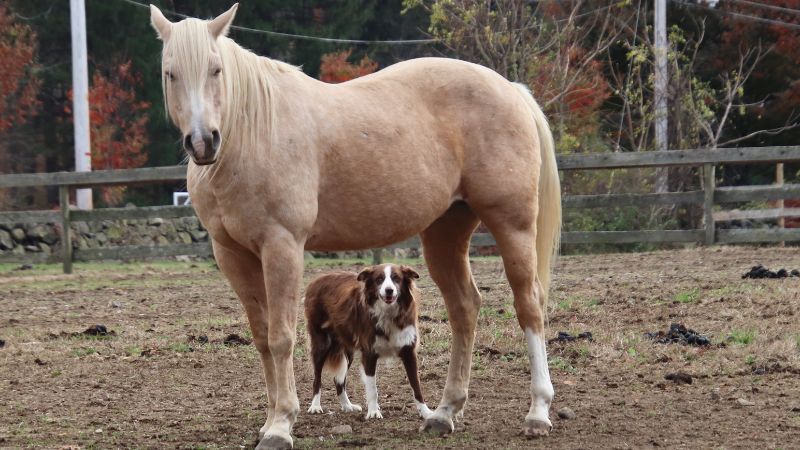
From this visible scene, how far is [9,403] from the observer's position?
19.4ft

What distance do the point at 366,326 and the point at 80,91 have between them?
1443cm

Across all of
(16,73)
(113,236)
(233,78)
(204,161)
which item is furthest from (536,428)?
(16,73)

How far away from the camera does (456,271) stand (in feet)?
18.7

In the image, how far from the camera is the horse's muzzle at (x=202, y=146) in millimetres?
4352

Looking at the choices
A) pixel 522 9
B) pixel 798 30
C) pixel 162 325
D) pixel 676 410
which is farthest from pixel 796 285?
pixel 798 30

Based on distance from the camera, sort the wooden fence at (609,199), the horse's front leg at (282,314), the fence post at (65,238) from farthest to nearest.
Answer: the fence post at (65,238), the wooden fence at (609,199), the horse's front leg at (282,314)

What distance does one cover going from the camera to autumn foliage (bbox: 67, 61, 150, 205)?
23.9 metres

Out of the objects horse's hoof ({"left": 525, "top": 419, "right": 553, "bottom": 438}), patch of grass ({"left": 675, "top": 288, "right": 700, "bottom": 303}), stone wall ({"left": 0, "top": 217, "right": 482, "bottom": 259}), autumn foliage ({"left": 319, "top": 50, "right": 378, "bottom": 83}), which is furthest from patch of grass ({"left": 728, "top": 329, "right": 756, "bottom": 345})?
autumn foliage ({"left": 319, "top": 50, "right": 378, "bottom": 83})

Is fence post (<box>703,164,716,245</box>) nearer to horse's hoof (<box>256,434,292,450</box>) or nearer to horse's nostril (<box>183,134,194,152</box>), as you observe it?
horse's hoof (<box>256,434,292,450</box>)

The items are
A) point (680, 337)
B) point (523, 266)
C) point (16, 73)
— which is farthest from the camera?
point (16, 73)

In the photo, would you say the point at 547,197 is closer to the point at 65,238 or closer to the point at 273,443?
the point at 273,443

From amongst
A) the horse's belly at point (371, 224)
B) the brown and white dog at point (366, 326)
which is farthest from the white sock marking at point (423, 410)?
the horse's belly at point (371, 224)

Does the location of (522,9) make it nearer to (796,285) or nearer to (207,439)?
(796,285)

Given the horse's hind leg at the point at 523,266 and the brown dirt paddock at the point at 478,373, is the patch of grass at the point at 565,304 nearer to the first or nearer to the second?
the brown dirt paddock at the point at 478,373
